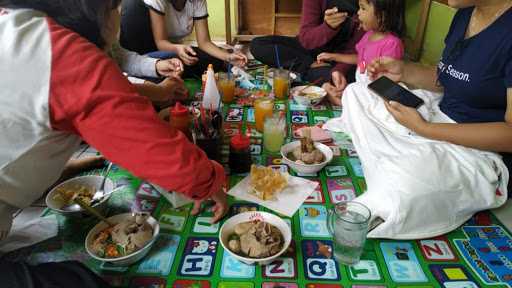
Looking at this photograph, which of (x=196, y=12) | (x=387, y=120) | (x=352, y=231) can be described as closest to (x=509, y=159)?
(x=387, y=120)

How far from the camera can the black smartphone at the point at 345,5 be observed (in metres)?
2.11

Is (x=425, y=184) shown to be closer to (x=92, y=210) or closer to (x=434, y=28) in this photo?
(x=92, y=210)

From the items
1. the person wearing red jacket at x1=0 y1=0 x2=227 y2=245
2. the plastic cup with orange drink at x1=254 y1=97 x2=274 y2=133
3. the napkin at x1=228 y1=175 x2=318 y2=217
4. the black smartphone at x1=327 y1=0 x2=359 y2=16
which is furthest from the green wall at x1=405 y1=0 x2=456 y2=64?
the person wearing red jacket at x1=0 y1=0 x2=227 y2=245

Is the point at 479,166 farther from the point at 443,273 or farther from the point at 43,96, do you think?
the point at 43,96

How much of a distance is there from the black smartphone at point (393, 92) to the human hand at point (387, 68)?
0.42ft

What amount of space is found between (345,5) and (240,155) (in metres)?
1.37

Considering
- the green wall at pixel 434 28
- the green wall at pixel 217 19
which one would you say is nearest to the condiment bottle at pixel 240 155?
the green wall at pixel 434 28

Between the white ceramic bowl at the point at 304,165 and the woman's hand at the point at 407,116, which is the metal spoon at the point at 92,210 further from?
the woman's hand at the point at 407,116

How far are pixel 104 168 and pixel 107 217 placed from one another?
0.28m

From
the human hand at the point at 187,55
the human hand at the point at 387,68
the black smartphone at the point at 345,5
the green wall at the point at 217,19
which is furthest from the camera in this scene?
the green wall at the point at 217,19

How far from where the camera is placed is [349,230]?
0.84 metres

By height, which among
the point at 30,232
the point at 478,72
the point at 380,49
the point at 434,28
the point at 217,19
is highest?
the point at 478,72

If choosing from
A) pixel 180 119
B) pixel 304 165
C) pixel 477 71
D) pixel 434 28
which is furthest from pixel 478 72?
pixel 434 28

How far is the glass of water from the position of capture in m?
0.84
